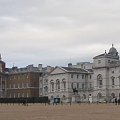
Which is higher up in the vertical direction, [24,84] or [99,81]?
[24,84]

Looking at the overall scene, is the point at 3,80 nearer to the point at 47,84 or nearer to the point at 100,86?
the point at 47,84

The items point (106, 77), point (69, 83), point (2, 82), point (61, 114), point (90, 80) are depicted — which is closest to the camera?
point (61, 114)

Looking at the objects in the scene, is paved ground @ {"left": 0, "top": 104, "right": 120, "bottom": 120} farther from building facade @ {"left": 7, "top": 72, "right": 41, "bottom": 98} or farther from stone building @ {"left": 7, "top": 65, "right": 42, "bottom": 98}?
stone building @ {"left": 7, "top": 65, "right": 42, "bottom": 98}

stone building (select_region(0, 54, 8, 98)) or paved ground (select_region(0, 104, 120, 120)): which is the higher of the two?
stone building (select_region(0, 54, 8, 98))

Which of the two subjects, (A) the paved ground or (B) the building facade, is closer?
(A) the paved ground

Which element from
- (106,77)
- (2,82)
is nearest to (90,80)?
(106,77)

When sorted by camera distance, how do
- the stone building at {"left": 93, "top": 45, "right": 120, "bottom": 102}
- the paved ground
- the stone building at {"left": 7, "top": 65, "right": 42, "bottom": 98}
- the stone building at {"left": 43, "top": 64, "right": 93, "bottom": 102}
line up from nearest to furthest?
1. the paved ground
2. the stone building at {"left": 93, "top": 45, "right": 120, "bottom": 102}
3. the stone building at {"left": 43, "top": 64, "right": 93, "bottom": 102}
4. the stone building at {"left": 7, "top": 65, "right": 42, "bottom": 98}

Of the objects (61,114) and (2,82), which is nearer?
(61,114)

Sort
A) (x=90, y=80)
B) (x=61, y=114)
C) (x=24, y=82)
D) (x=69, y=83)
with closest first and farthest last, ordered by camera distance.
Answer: (x=61, y=114) < (x=69, y=83) < (x=90, y=80) < (x=24, y=82)

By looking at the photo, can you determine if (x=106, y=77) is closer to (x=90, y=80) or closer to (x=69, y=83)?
(x=90, y=80)

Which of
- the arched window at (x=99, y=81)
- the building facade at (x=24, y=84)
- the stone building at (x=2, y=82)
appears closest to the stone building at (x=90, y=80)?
the arched window at (x=99, y=81)

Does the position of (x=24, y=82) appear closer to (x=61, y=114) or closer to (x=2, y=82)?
(x=2, y=82)

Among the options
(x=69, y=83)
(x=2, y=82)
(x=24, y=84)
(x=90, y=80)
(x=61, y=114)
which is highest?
(x=2, y=82)

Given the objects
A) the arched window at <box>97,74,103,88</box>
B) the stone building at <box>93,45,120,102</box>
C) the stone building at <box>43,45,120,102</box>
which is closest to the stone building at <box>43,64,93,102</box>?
the stone building at <box>43,45,120,102</box>
